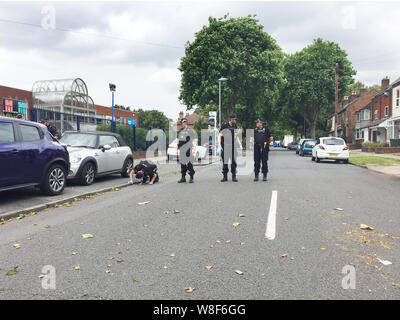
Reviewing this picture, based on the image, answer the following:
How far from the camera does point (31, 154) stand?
24.2ft

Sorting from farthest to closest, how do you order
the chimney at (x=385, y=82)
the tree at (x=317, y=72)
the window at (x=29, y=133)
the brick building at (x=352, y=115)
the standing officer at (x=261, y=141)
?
1. the brick building at (x=352, y=115)
2. the chimney at (x=385, y=82)
3. the tree at (x=317, y=72)
4. the standing officer at (x=261, y=141)
5. the window at (x=29, y=133)

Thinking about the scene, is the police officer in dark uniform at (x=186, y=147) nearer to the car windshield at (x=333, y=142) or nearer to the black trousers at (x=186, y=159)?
the black trousers at (x=186, y=159)

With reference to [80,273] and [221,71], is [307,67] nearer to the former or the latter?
[221,71]

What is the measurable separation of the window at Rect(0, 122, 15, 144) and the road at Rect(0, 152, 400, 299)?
5.46 feet

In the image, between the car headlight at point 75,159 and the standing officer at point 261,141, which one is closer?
the car headlight at point 75,159

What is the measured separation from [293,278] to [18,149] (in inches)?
235

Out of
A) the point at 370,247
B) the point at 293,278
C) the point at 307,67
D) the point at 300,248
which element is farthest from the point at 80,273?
the point at 307,67

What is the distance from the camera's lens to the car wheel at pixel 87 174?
9.77 meters

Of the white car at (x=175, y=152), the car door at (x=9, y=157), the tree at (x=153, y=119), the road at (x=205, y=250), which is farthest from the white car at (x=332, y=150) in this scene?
the tree at (x=153, y=119)

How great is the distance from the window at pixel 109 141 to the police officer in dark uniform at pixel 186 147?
7.35ft

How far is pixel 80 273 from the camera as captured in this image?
11.4 ft

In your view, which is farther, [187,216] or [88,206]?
[88,206]

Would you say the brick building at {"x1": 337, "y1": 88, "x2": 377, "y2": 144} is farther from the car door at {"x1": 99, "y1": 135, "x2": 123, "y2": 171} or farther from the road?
the road

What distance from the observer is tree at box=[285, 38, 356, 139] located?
45.8 m
